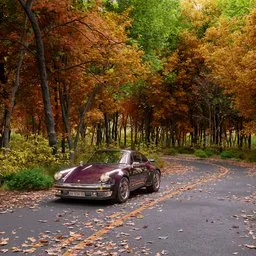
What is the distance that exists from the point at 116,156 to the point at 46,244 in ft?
19.3

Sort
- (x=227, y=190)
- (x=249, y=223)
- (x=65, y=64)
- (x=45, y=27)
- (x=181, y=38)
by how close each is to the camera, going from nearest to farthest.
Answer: (x=249, y=223) < (x=227, y=190) < (x=45, y=27) < (x=65, y=64) < (x=181, y=38)

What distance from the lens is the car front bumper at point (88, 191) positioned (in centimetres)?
1081

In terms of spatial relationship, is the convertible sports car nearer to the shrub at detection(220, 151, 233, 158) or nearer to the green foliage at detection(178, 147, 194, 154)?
the shrub at detection(220, 151, 233, 158)

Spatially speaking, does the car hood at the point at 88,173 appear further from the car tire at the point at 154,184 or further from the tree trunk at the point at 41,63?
the tree trunk at the point at 41,63

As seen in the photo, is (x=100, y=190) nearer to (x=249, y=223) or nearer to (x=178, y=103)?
(x=249, y=223)

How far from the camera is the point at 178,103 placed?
156 ft

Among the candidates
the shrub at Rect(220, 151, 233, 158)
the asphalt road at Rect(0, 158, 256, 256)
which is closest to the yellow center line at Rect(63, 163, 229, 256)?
the asphalt road at Rect(0, 158, 256, 256)

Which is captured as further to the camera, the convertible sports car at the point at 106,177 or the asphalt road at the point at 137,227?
the convertible sports car at the point at 106,177

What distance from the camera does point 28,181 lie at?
13.5 meters

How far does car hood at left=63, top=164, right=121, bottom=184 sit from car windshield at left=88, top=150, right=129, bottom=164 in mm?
378

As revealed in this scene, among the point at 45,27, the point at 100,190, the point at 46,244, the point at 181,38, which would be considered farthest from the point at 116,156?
the point at 181,38

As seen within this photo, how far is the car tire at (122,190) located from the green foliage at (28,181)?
10.8ft

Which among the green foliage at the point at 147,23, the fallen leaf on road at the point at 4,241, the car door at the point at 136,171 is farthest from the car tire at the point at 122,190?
the green foliage at the point at 147,23

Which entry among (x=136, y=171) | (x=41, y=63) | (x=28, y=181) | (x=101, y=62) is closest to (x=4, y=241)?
(x=136, y=171)
